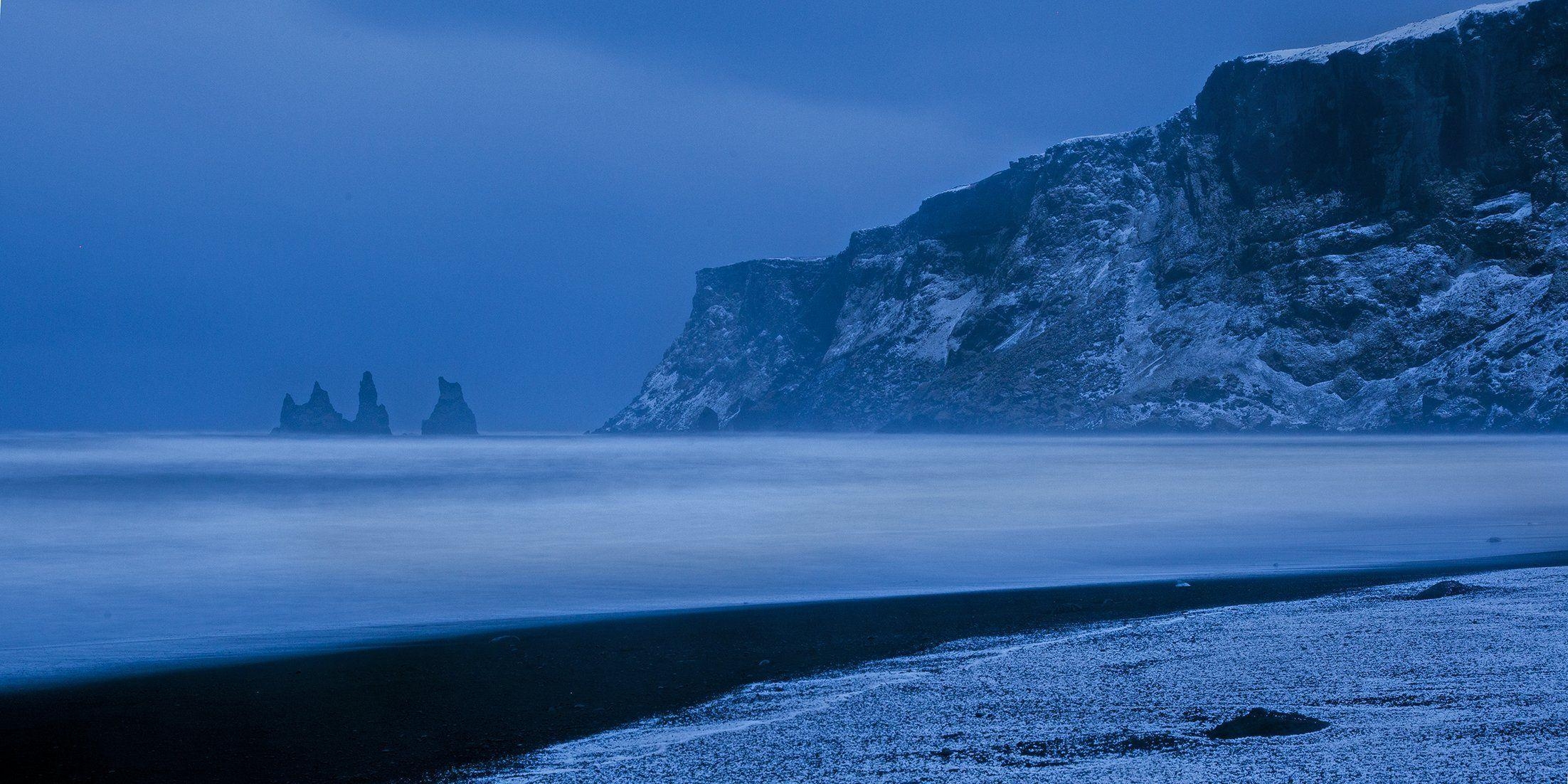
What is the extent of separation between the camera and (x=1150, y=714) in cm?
813

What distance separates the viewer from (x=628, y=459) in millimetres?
91375

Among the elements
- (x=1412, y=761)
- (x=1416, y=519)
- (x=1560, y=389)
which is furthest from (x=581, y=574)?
(x=1560, y=389)

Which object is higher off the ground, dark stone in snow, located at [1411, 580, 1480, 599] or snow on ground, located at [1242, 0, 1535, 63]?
snow on ground, located at [1242, 0, 1535, 63]

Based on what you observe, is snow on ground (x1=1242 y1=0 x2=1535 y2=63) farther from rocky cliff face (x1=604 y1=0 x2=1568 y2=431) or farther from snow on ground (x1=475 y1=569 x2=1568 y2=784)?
snow on ground (x1=475 y1=569 x2=1568 y2=784)

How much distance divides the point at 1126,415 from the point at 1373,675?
144780mm

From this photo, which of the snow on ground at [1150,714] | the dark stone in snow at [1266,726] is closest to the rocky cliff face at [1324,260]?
the snow on ground at [1150,714]

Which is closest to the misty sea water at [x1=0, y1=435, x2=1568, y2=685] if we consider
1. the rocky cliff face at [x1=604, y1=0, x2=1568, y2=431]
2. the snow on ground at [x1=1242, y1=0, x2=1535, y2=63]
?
the rocky cliff face at [x1=604, y1=0, x2=1568, y2=431]

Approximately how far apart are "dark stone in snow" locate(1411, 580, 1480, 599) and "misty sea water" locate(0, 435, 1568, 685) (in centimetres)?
421

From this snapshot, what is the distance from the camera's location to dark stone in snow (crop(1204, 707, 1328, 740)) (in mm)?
7320

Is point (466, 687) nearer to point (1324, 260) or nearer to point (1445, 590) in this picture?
point (1445, 590)

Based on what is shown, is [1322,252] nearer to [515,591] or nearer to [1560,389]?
[1560,389]

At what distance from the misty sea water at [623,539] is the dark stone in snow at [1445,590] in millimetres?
4207

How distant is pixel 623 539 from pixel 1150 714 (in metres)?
19.8

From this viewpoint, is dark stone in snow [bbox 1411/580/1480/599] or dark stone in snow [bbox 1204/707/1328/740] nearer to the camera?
dark stone in snow [bbox 1204/707/1328/740]
